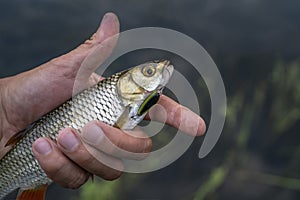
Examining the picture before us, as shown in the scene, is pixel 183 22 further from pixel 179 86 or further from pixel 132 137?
pixel 132 137

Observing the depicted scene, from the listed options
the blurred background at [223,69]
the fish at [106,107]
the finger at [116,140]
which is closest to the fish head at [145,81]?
the fish at [106,107]

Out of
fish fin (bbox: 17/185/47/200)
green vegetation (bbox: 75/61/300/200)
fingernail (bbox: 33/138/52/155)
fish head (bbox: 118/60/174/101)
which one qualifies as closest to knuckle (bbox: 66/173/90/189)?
fish fin (bbox: 17/185/47/200)

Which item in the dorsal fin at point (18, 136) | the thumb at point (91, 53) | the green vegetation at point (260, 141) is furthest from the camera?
the green vegetation at point (260, 141)

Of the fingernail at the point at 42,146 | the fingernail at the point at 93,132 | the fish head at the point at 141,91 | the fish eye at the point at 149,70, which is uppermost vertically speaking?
the fish eye at the point at 149,70

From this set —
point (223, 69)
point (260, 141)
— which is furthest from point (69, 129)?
point (223, 69)

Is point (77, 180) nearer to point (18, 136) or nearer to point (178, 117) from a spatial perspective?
point (18, 136)

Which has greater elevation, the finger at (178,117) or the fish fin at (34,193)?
the finger at (178,117)

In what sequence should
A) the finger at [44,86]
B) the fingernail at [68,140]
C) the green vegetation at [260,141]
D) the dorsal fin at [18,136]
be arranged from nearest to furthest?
the fingernail at [68,140]
the dorsal fin at [18,136]
the finger at [44,86]
the green vegetation at [260,141]

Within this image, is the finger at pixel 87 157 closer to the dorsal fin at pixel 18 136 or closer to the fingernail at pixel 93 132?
the fingernail at pixel 93 132
